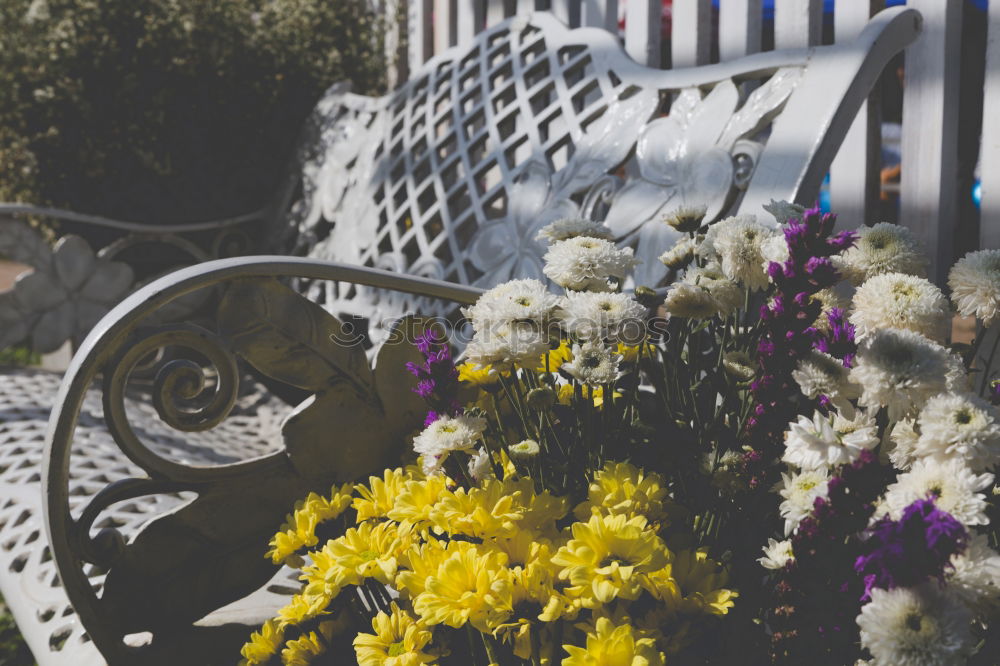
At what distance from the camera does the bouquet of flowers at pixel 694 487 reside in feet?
2.25

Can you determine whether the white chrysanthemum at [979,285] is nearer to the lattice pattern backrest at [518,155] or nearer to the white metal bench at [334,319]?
the white metal bench at [334,319]

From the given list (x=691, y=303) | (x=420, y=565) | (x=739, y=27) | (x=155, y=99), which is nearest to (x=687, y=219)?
(x=691, y=303)

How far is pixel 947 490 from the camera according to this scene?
0.67 metres

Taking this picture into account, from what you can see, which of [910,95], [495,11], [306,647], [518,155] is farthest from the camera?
[495,11]

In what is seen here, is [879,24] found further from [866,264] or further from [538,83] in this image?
[538,83]

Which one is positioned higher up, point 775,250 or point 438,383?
point 775,250

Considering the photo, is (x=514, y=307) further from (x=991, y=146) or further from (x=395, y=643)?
(x=991, y=146)

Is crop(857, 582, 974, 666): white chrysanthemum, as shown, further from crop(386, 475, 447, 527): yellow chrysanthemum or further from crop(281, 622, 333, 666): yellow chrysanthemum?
crop(281, 622, 333, 666): yellow chrysanthemum

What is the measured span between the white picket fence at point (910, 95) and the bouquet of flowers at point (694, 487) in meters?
0.68

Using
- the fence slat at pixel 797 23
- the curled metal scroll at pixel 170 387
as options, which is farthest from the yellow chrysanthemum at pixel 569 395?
the fence slat at pixel 797 23

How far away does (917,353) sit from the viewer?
71 cm

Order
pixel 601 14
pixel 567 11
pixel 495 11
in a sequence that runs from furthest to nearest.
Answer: pixel 495 11
pixel 567 11
pixel 601 14

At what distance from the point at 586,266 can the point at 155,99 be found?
229cm

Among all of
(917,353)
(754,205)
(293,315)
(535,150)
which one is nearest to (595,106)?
(535,150)
